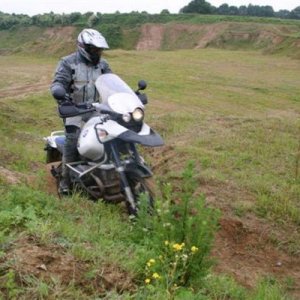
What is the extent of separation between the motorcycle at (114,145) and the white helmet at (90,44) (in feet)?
1.19

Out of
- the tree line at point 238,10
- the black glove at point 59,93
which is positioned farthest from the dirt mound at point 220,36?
the black glove at point 59,93

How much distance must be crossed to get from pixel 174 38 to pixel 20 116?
5031 centimetres

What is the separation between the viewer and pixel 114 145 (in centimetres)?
525

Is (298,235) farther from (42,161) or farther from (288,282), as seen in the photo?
(42,161)

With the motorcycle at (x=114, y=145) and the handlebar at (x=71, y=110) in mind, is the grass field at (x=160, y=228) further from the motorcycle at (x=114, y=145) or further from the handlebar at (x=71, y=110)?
the handlebar at (x=71, y=110)

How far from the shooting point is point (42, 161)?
8195 mm

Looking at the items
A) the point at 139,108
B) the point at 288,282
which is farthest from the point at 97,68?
the point at 288,282

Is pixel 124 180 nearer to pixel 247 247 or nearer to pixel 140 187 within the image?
pixel 140 187

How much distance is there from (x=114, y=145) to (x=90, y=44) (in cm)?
120

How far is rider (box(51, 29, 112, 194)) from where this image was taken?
582cm

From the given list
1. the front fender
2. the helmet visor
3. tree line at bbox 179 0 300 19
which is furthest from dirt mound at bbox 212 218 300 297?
tree line at bbox 179 0 300 19

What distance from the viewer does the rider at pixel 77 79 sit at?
229 inches

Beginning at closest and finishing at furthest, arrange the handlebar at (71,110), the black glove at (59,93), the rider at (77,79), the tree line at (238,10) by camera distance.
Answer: the black glove at (59,93) < the handlebar at (71,110) < the rider at (77,79) < the tree line at (238,10)

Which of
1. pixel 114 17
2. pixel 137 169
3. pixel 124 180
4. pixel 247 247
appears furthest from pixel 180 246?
pixel 114 17
